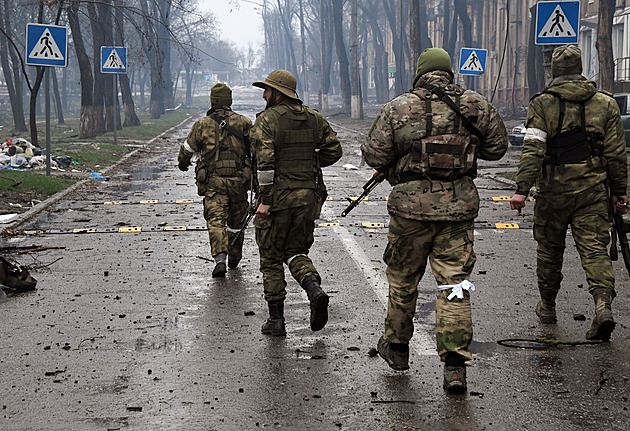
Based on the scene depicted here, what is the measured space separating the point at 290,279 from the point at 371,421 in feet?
13.2

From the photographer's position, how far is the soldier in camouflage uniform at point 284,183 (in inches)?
259

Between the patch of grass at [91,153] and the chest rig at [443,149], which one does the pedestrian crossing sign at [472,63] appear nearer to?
the patch of grass at [91,153]

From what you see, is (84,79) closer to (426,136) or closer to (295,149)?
(295,149)

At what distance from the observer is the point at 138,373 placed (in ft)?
18.7

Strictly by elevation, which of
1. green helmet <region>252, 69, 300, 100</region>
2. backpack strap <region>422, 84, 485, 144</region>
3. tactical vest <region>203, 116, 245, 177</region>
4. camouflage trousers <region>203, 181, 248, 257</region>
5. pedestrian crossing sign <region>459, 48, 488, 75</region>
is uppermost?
pedestrian crossing sign <region>459, 48, 488, 75</region>

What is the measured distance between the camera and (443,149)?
5383 mm

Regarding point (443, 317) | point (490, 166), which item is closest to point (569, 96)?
point (443, 317)

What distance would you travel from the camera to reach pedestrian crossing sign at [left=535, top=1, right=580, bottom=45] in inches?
540

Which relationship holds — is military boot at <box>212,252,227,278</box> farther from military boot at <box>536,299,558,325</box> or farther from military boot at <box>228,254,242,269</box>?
military boot at <box>536,299,558,325</box>

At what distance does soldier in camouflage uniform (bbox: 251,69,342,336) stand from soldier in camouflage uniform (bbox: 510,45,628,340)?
1.44 m

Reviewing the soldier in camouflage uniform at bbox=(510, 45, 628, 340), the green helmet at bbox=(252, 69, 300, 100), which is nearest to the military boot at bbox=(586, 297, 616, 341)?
the soldier in camouflage uniform at bbox=(510, 45, 628, 340)

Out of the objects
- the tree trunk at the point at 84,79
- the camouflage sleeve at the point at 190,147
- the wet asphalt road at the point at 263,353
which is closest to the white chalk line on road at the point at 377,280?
the wet asphalt road at the point at 263,353

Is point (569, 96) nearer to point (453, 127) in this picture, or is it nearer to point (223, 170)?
point (453, 127)

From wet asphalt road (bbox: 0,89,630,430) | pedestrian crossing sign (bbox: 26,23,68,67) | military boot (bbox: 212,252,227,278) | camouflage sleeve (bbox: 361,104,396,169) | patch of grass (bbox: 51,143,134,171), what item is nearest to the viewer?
wet asphalt road (bbox: 0,89,630,430)
